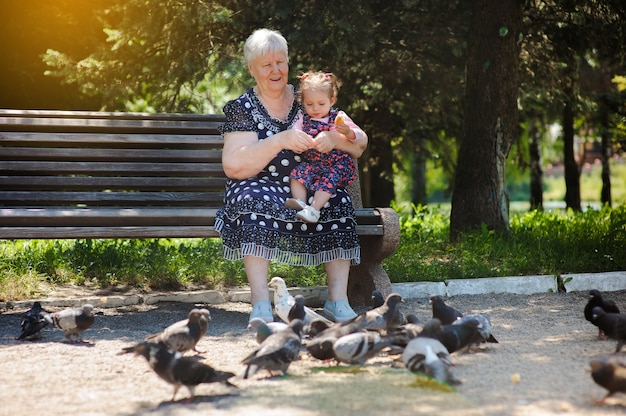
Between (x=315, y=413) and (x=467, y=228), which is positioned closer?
(x=315, y=413)

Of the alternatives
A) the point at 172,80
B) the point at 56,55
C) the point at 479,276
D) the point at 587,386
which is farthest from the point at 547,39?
the point at 587,386

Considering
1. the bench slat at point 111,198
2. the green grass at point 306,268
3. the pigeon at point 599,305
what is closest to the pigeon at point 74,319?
the bench slat at point 111,198

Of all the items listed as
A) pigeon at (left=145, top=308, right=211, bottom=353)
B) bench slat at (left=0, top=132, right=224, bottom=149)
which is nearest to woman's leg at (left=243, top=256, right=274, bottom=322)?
pigeon at (left=145, top=308, right=211, bottom=353)

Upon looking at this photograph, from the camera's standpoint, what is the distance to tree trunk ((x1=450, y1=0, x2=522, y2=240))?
884 centimetres

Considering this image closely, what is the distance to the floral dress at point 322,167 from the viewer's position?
576 cm

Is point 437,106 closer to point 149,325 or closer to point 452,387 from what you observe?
point 149,325

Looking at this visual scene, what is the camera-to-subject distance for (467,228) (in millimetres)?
8945

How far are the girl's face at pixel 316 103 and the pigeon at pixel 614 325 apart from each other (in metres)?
2.40

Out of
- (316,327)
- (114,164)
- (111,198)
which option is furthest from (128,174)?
(316,327)

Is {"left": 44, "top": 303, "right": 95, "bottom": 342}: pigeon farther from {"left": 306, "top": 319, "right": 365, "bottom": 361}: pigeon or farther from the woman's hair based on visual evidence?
the woman's hair

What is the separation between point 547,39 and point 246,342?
6740 mm

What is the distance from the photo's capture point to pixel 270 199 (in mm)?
5691

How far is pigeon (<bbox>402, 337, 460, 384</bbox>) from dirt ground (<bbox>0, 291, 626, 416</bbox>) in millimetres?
63

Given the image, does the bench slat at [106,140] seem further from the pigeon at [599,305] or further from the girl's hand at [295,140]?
the pigeon at [599,305]
